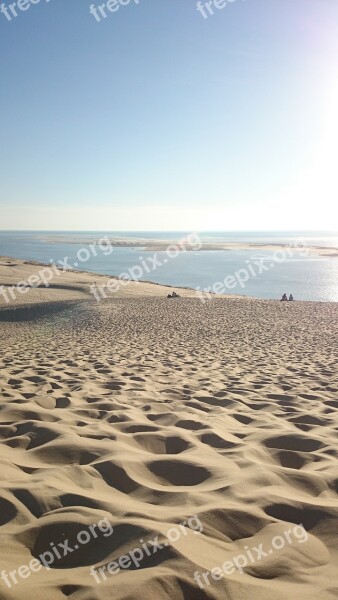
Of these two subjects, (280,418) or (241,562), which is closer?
(241,562)

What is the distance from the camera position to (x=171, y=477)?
9.46 feet

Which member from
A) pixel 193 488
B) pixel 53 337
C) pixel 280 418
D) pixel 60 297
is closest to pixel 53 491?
pixel 193 488

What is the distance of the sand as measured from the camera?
187 centimetres

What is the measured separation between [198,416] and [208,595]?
257cm

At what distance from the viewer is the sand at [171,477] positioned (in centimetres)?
187

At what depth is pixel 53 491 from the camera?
8.21 feet

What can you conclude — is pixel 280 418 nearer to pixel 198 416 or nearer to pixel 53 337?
pixel 198 416

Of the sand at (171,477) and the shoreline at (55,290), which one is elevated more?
the sand at (171,477)

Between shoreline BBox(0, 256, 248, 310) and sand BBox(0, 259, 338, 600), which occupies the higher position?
sand BBox(0, 259, 338, 600)

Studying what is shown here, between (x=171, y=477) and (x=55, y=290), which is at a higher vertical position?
(x=171, y=477)

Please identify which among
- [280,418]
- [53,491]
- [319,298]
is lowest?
[319,298]

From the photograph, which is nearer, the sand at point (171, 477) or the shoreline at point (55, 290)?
the sand at point (171, 477)

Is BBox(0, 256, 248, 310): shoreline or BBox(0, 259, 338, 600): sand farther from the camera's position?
BBox(0, 256, 248, 310): shoreline

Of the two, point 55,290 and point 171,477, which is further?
point 55,290
